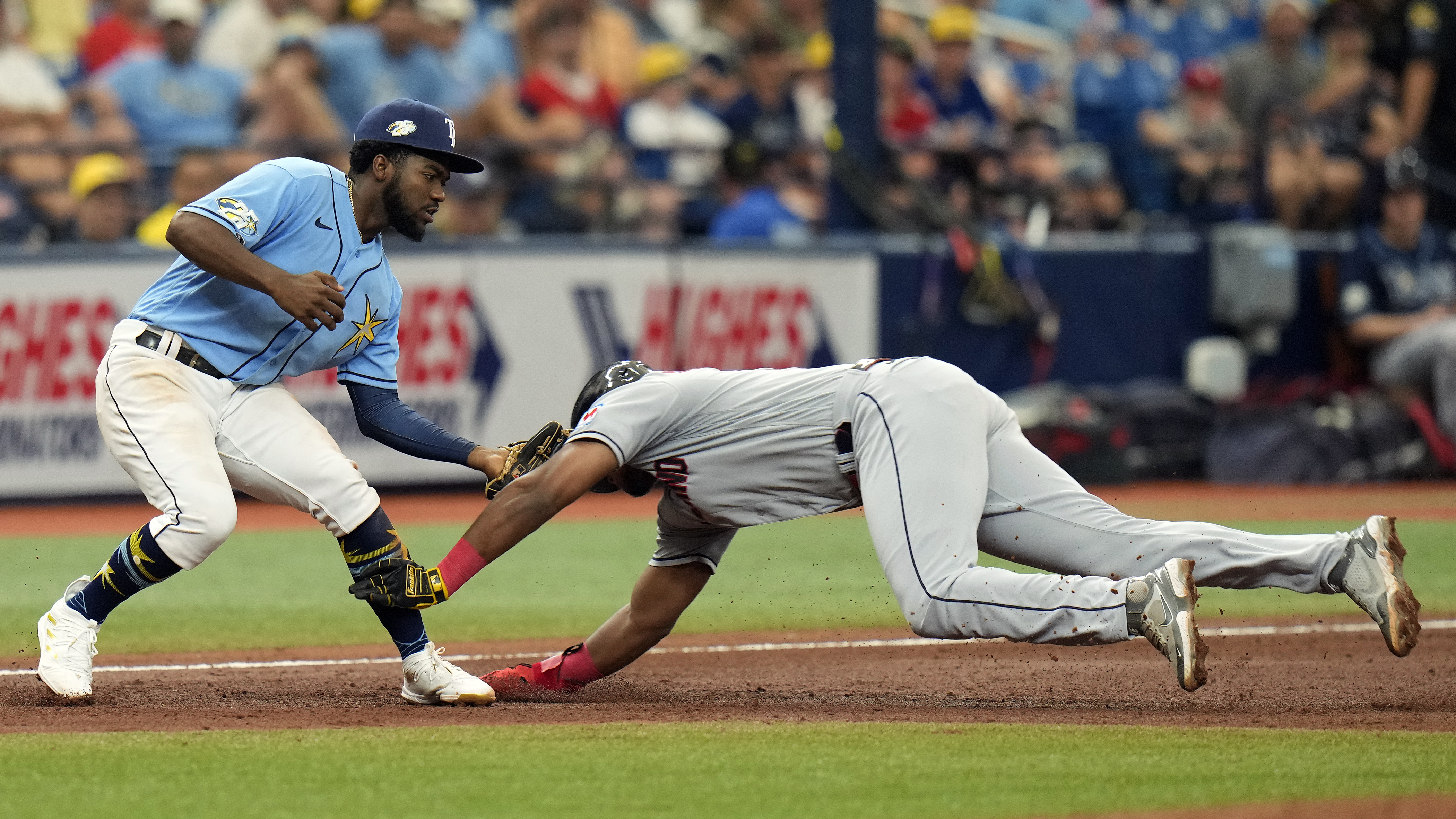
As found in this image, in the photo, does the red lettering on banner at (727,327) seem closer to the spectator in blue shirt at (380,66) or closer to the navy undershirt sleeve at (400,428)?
the spectator in blue shirt at (380,66)

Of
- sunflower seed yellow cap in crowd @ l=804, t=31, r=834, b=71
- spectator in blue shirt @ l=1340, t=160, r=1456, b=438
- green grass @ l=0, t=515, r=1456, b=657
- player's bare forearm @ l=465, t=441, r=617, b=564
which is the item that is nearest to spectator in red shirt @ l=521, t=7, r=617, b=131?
sunflower seed yellow cap in crowd @ l=804, t=31, r=834, b=71

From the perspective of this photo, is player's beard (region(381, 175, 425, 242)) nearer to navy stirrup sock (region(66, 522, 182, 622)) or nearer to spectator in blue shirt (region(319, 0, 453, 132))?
navy stirrup sock (region(66, 522, 182, 622))

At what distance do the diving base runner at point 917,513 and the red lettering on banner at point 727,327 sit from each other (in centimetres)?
690

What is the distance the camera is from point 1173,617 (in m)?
4.90

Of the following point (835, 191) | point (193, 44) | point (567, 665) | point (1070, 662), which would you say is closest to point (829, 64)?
point (835, 191)

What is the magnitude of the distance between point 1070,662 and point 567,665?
198 cm

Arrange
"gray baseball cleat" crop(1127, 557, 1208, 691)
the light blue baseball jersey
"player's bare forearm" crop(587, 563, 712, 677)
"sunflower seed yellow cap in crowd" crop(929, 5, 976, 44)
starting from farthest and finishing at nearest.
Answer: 1. "sunflower seed yellow cap in crowd" crop(929, 5, 976, 44)
2. "player's bare forearm" crop(587, 563, 712, 677)
3. the light blue baseball jersey
4. "gray baseball cleat" crop(1127, 557, 1208, 691)

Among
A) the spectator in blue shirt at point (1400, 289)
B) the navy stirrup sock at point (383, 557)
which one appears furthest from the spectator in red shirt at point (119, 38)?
the spectator in blue shirt at point (1400, 289)

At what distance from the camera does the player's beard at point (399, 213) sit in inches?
217

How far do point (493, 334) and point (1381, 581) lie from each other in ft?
26.0

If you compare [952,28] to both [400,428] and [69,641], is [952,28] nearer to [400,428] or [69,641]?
[400,428]

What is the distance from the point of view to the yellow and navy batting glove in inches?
204

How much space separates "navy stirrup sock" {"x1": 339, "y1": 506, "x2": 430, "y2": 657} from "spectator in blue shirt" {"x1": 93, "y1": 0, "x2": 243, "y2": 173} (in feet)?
24.8

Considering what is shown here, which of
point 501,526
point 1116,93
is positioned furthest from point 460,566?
point 1116,93
